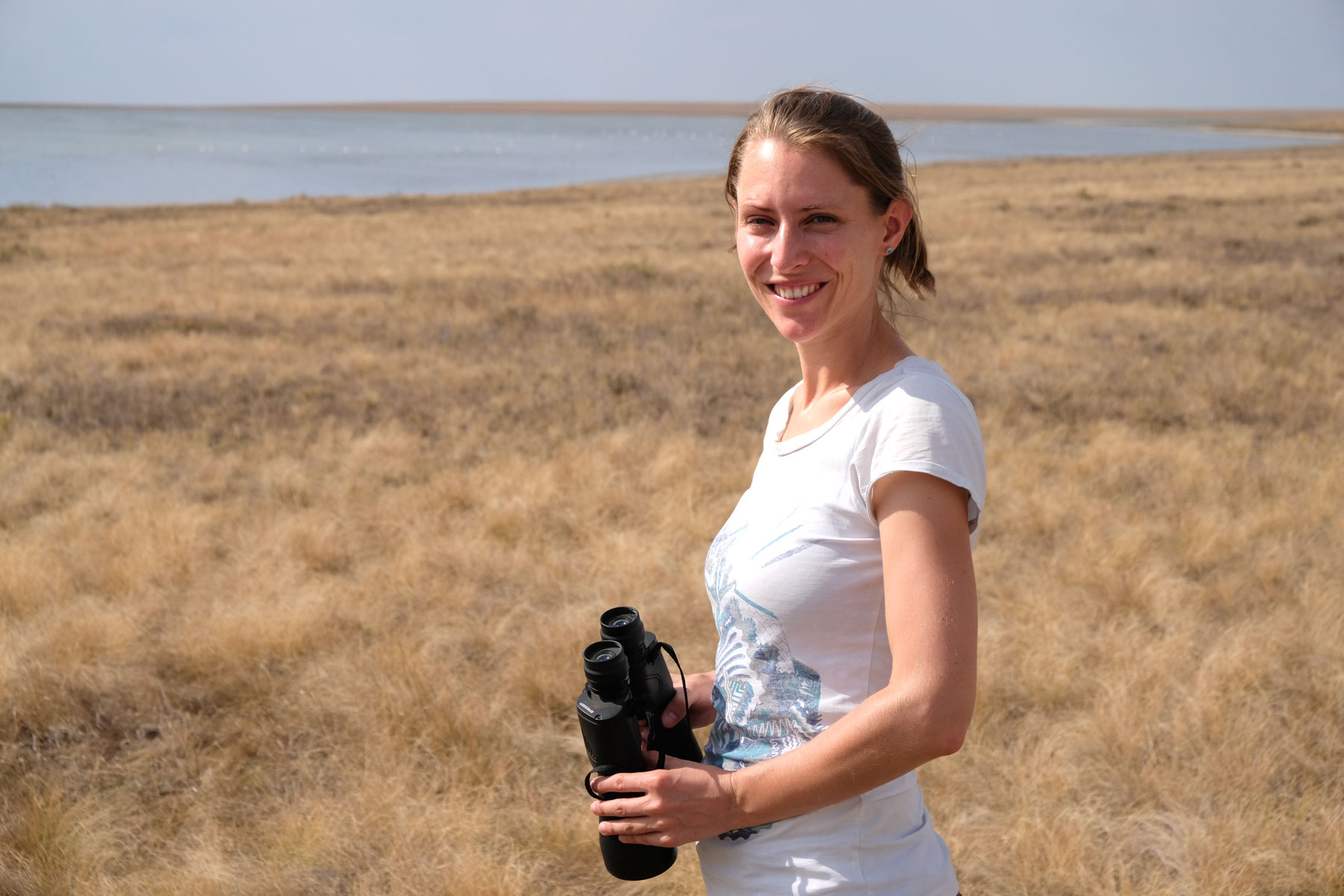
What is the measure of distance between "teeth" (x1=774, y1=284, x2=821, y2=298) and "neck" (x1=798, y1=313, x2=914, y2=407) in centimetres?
9

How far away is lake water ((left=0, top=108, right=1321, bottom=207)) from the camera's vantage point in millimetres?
45188

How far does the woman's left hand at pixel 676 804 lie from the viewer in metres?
1.40

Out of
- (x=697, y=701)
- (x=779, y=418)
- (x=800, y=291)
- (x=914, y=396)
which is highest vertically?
(x=800, y=291)

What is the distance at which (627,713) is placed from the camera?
153cm

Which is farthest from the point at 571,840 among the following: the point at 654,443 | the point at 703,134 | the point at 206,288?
the point at 703,134

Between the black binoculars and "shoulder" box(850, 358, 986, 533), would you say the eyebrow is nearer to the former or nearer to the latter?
"shoulder" box(850, 358, 986, 533)

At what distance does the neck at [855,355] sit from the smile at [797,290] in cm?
9

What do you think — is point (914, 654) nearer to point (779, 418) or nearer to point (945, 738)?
point (945, 738)

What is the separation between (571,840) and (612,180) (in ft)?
Answer: 170

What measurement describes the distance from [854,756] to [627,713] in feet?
1.36

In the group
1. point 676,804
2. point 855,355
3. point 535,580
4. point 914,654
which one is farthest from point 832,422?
point 535,580

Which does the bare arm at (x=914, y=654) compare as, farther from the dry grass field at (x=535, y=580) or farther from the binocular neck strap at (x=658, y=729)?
the dry grass field at (x=535, y=580)

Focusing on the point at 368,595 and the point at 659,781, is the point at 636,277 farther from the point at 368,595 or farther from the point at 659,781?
the point at 659,781

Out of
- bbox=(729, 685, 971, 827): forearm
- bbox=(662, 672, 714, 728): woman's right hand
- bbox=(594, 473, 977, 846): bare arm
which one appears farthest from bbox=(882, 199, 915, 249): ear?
bbox=(662, 672, 714, 728): woman's right hand
